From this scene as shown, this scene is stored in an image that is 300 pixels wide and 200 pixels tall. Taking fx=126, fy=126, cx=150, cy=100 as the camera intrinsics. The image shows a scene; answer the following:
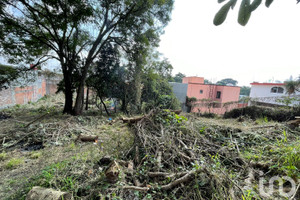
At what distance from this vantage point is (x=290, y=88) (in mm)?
7738

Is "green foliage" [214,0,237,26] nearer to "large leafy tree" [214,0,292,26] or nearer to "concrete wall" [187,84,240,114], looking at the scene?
"large leafy tree" [214,0,292,26]

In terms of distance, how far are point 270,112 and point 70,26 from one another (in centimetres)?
878

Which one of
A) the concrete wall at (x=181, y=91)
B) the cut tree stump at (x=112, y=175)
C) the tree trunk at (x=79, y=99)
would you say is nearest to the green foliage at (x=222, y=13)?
the cut tree stump at (x=112, y=175)

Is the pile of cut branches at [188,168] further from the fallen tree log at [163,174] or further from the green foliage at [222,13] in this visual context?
the green foliage at [222,13]

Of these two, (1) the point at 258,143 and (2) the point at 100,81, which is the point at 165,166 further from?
(2) the point at 100,81

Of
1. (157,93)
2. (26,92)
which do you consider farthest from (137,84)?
(26,92)

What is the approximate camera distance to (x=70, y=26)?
194 inches

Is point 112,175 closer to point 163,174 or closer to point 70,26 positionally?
point 163,174

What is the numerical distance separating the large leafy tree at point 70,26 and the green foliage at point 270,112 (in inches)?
227

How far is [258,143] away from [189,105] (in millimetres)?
8116

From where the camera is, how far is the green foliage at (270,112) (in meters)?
4.68

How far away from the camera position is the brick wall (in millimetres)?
6333

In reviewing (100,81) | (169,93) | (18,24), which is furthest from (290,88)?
(18,24)

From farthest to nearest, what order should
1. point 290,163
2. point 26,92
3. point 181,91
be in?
point 181,91 → point 26,92 → point 290,163
